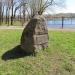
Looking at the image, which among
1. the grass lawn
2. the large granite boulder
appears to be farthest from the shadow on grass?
the large granite boulder

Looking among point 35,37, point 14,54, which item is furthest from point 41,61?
point 14,54

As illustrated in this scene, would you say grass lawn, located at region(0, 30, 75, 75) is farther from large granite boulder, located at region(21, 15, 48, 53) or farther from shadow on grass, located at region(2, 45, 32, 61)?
large granite boulder, located at region(21, 15, 48, 53)

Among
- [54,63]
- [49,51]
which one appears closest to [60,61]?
[54,63]

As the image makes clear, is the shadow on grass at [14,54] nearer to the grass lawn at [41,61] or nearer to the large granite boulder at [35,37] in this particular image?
the grass lawn at [41,61]

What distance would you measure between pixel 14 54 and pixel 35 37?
1.03 metres

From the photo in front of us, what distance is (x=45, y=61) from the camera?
855 cm

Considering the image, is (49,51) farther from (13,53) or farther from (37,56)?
(13,53)

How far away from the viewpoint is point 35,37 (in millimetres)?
9102

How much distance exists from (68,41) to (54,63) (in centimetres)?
266

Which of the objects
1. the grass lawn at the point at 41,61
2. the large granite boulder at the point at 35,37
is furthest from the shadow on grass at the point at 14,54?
the large granite boulder at the point at 35,37

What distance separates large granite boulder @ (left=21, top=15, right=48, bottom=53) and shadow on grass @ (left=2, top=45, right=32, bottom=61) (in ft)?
0.62

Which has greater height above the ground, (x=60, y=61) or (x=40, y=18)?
(x=40, y=18)

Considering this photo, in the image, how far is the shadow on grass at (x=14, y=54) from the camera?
8.92 meters

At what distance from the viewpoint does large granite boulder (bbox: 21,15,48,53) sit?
29.6ft
